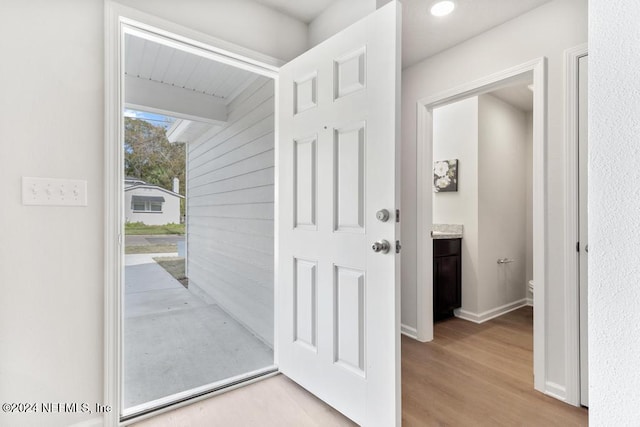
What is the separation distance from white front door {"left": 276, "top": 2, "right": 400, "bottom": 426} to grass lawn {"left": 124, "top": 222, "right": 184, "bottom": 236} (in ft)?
9.95

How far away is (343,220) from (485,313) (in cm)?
238

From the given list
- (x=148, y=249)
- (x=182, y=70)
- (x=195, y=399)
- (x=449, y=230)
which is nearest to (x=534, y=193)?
(x=449, y=230)

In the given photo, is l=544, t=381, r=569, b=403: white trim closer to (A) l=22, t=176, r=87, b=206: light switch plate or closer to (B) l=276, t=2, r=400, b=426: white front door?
(B) l=276, t=2, r=400, b=426: white front door

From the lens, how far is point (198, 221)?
4.62 metres

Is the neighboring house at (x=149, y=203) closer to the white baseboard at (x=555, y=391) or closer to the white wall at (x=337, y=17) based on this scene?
the white wall at (x=337, y=17)

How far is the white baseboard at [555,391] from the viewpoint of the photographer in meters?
1.82

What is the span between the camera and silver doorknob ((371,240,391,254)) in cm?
142

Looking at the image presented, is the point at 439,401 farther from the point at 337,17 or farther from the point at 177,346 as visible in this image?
the point at 337,17

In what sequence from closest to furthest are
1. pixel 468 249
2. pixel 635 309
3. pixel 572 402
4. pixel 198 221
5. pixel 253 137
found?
pixel 635 309
pixel 572 402
pixel 253 137
pixel 468 249
pixel 198 221

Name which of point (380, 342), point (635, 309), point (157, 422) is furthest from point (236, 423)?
point (635, 309)

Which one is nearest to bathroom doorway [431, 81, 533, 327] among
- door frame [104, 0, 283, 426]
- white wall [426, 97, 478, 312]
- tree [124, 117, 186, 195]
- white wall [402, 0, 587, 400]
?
white wall [426, 97, 478, 312]

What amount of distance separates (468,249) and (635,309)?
2.90 metres

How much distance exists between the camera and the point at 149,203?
434 centimetres

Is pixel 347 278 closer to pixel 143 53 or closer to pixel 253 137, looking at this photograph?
pixel 253 137
